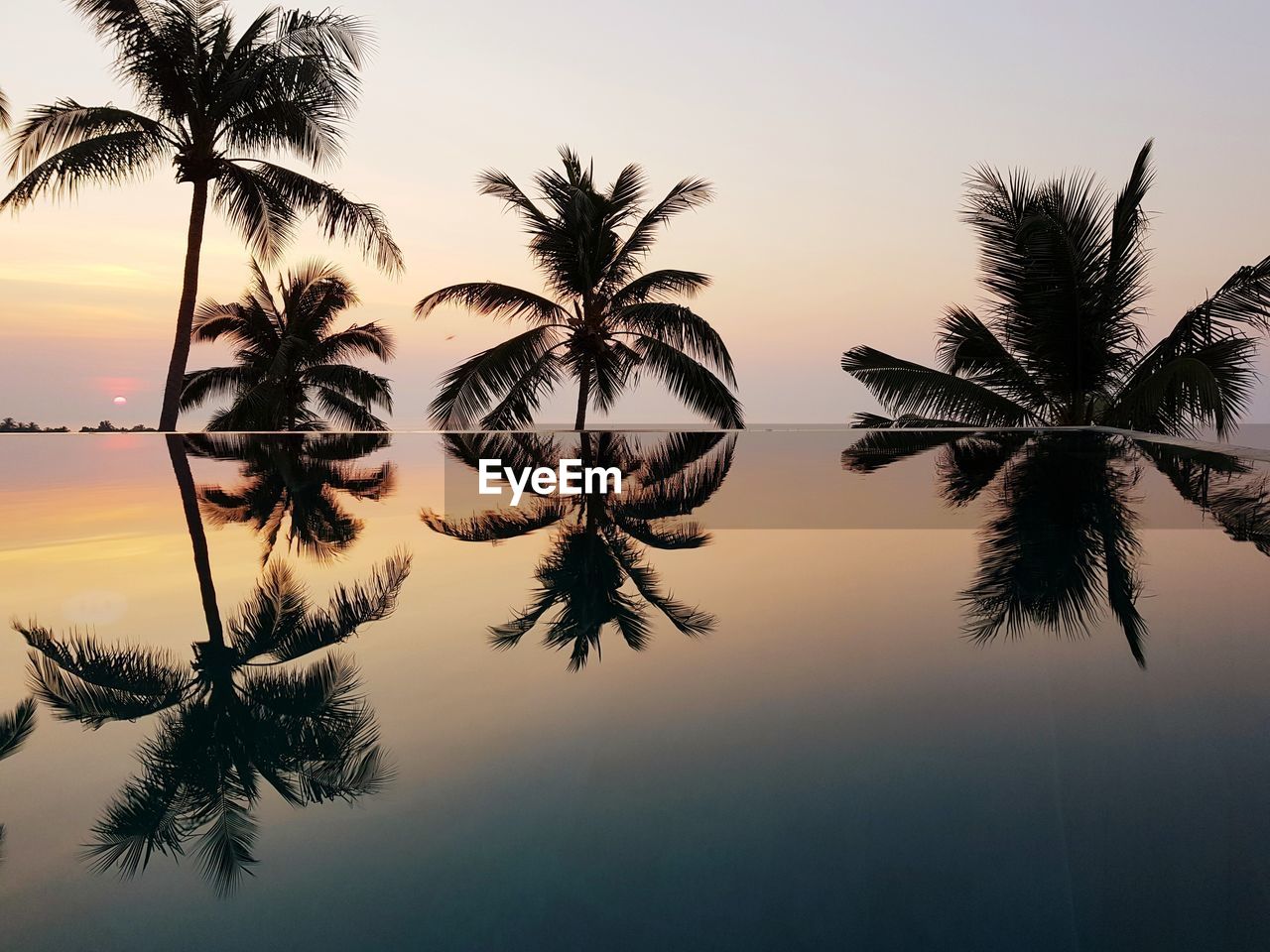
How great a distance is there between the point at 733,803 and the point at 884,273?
20.1 meters

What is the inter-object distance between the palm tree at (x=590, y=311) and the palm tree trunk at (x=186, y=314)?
255 cm

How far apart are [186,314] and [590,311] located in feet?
16.6

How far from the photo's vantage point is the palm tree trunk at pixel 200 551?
1.44m

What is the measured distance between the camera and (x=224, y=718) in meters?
0.99

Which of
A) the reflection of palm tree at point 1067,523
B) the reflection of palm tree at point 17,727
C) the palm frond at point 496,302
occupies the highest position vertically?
the palm frond at point 496,302

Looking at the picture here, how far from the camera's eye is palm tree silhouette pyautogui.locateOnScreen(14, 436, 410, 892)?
28.5 inches

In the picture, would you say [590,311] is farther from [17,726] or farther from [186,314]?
[17,726]

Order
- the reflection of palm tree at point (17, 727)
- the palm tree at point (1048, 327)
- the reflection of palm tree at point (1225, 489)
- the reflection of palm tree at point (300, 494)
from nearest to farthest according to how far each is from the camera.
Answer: the reflection of palm tree at point (17, 727), the reflection of palm tree at point (1225, 489), the reflection of palm tree at point (300, 494), the palm tree at point (1048, 327)

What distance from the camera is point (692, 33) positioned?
13.7 meters

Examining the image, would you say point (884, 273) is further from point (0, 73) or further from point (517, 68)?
point (0, 73)

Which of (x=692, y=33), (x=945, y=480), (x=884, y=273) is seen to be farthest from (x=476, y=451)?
(x=884, y=273)

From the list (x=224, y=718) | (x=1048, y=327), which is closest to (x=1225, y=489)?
(x=224, y=718)

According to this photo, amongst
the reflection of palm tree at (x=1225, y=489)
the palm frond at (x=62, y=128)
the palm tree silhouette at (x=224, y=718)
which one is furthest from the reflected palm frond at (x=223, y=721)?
the palm frond at (x=62, y=128)

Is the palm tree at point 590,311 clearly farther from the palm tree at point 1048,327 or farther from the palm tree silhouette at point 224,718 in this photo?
the palm tree silhouette at point 224,718
